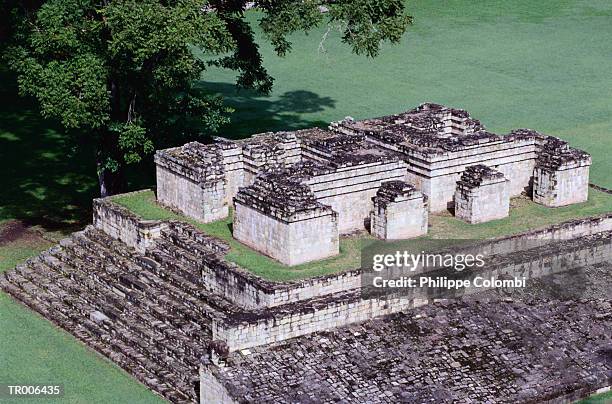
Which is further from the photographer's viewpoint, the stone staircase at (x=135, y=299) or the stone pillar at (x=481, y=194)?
the stone pillar at (x=481, y=194)

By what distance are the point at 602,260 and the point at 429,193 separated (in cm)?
361

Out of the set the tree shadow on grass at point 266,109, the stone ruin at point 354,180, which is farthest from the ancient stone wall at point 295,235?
the tree shadow on grass at point 266,109

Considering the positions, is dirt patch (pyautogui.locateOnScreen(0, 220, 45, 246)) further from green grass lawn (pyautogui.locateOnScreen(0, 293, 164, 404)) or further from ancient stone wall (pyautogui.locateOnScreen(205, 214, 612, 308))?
ancient stone wall (pyautogui.locateOnScreen(205, 214, 612, 308))

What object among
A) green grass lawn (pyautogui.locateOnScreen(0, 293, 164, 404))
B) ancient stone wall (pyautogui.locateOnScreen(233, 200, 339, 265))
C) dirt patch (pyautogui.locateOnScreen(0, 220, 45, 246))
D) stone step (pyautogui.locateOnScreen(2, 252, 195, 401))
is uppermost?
ancient stone wall (pyautogui.locateOnScreen(233, 200, 339, 265))

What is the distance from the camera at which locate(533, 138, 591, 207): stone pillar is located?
26.6 meters

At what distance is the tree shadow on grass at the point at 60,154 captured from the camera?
30.6 meters

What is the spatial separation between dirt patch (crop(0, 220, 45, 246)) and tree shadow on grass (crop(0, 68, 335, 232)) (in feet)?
1.00

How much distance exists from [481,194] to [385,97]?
1351cm

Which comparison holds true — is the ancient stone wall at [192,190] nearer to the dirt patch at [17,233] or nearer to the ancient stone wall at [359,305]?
the dirt patch at [17,233]

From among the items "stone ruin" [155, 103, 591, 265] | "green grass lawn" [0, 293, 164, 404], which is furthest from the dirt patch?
"green grass lawn" [0, 293, 164, 404]

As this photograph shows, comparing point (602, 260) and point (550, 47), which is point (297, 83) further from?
point (602, 260)

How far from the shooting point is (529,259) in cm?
2459

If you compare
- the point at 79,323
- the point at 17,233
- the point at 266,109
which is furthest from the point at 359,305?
the point at 266,109

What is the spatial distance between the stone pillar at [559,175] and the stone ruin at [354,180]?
0.9 inches
